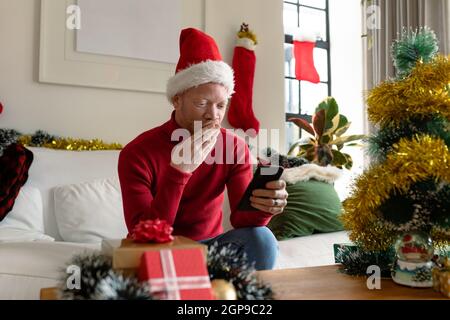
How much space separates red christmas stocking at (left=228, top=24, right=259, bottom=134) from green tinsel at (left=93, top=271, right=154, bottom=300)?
231 centimetres

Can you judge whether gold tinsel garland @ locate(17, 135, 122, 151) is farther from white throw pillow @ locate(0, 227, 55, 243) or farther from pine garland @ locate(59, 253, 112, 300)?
pine garland @ locate(59, 253, 112, 300)

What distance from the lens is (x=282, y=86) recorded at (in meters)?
3.15

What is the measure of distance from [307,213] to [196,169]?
859 millimetres

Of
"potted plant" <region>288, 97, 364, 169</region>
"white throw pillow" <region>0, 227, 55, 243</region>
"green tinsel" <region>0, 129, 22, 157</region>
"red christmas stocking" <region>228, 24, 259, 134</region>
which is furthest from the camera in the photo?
"potted plant" <region>288, 97, 364, 169</region>

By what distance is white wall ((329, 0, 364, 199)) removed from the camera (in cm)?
383

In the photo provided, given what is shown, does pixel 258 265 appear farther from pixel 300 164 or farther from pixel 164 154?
pixel 300 164

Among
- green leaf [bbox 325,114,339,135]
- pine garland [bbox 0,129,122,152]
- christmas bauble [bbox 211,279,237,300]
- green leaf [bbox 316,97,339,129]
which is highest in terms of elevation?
green leaf [bbox 316,97,339,129]

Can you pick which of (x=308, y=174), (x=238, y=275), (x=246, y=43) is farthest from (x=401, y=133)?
(x=246, y=43)

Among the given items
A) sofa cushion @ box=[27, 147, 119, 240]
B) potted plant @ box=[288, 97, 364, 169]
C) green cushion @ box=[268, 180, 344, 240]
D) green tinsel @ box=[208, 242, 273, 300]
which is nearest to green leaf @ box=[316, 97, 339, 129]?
potted plant @ box=[288, 97, 364, 169]

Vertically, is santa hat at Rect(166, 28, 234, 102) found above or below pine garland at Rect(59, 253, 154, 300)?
above

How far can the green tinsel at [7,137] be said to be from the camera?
78.6 inches

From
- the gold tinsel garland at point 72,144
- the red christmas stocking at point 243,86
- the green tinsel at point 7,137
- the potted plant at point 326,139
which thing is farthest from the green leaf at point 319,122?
the green tinsel at point 7,137
